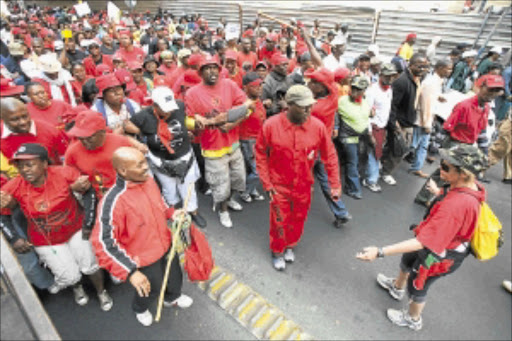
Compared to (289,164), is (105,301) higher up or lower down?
lower down

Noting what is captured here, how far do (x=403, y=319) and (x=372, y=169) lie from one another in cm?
279

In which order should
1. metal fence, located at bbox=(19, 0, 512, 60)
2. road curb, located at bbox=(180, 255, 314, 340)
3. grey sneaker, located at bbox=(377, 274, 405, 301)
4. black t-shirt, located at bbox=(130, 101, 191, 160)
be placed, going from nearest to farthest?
→ 1. road curb, located at bbox=(180, 255, 314, 340)
2. grey sneaker, located at bbox=(377, 274, 405, 301)
3. black t-shirt, located at bbox=(130, 101, 191, 160)
4. metal fence, located at bbox=(19, 0, 512, 60)

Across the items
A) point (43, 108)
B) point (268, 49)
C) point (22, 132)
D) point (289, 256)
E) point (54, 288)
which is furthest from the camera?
point (268, 49)

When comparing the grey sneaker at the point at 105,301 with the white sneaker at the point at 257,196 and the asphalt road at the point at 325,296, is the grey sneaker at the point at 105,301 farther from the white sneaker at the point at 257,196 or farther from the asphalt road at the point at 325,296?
the white sneaker at the point at 257,196

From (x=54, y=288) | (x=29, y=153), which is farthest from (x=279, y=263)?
(x=29, y=153)

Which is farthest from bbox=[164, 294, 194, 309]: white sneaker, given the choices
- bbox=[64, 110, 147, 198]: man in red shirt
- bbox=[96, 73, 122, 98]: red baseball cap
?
bbox=[96, 73, 122, 98]: red baseball cap

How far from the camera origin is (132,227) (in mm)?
2428

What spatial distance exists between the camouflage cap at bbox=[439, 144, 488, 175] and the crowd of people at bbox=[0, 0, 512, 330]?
0.4 inches

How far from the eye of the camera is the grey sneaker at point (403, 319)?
3.09 m

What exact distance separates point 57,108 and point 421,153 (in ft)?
19.8

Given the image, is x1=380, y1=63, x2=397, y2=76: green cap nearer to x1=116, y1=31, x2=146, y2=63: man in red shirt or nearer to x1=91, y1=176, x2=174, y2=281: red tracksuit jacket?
x1=91, y1=176, x2=174, y2=281: red tracksuit jacket

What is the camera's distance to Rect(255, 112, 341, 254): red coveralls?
316cm

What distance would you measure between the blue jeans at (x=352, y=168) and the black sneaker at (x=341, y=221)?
78 cm

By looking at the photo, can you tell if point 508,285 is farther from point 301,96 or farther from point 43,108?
point 43,108
